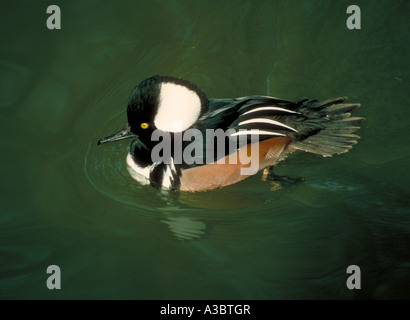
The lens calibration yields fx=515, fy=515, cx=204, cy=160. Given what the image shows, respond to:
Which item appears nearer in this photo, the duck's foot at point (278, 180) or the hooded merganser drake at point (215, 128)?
the hooded merganser drake at point (215, 128)

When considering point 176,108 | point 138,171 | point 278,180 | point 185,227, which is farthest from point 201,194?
point 176,108

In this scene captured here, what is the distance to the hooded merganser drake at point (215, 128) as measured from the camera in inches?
184

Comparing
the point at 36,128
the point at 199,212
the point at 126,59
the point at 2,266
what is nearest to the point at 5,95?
the point at 36,128

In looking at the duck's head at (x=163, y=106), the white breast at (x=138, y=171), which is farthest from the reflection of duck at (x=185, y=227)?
the duck's head at (x=163, y=106)

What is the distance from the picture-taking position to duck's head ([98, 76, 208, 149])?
4.52 meters

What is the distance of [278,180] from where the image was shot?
5.21 m

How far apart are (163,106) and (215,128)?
1.69ft

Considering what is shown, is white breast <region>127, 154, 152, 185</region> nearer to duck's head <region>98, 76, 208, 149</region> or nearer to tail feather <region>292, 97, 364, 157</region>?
duck's head <region>98, 76, 208, 149</region>

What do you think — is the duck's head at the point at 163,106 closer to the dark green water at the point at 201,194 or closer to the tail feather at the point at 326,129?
the dark green water at the point at 201,194

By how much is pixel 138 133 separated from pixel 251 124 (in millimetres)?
1080

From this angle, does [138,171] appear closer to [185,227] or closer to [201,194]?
[201,194]

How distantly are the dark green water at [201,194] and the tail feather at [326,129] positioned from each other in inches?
8.5

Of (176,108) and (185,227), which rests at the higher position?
(176,108)

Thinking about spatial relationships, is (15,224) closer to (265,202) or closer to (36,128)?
(36,128)
